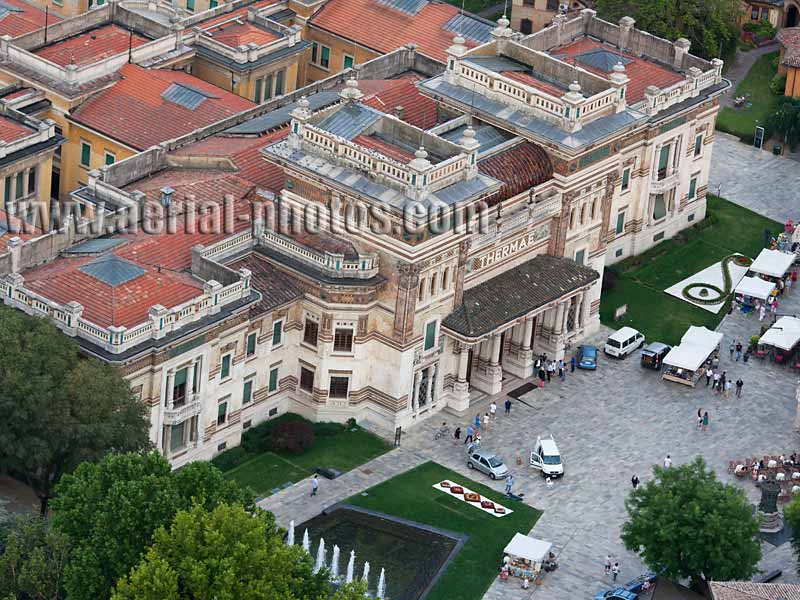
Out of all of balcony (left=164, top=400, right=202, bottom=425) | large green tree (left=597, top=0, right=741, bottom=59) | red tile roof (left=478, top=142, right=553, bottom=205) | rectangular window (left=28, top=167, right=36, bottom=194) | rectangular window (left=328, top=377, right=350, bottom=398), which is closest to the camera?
balcony (left=164, top=400, right=202, bottom=425)

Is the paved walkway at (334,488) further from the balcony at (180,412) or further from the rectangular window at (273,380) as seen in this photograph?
the rectangular window at (273,380)

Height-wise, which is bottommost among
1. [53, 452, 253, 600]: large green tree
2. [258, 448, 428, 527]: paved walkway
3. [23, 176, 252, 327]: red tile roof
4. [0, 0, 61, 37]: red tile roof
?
[258, 448, 428, 527]: paved walkway

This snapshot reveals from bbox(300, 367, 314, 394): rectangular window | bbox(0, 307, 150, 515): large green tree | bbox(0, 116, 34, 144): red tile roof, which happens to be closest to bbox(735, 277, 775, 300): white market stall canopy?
bbox(300, 367, 314, 394): rectangular window

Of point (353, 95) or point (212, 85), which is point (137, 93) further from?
point (353, 95)

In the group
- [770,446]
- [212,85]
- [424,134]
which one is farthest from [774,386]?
[212,85]

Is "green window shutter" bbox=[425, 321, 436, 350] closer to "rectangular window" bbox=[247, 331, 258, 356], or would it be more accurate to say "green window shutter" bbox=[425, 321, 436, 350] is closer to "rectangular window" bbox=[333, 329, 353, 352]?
"rectangular window" bbox=[333, 329, 353, 352]

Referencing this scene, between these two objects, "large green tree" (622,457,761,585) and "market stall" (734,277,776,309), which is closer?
"large green tree" (622,457,761,585)

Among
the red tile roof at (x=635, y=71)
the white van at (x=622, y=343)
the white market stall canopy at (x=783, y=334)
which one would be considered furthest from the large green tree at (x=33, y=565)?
the red tile roof at (x=635, y=71)
